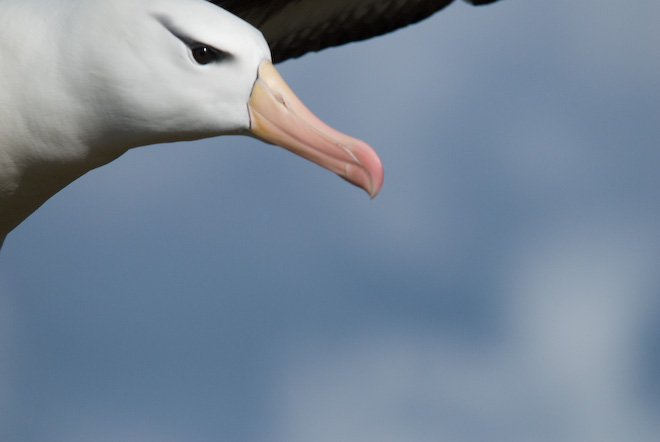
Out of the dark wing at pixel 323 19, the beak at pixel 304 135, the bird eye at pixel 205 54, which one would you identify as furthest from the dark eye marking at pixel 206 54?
the dark wing at pixel 323 19

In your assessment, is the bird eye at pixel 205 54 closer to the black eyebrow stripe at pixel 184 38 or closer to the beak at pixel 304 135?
the black eyebrow stripe at pixel 184 38

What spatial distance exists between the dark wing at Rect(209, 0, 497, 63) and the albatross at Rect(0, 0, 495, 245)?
2.22 meters

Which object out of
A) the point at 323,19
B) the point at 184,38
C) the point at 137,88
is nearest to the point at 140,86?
the point at 137,88

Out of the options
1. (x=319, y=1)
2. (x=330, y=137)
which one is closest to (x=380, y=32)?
(x=319, y=1)

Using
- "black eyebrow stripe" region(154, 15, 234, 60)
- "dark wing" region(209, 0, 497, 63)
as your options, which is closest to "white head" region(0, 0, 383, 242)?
"black eyebrow stripe" region(154, 15, 234, 60)

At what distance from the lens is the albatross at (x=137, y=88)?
8.01 feet

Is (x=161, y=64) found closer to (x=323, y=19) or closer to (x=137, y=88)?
(x=137, y=88)

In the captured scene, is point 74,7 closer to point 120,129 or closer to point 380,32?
point 120,129

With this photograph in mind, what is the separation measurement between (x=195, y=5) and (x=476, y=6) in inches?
106

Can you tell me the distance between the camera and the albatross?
2.44 m

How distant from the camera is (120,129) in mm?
2512

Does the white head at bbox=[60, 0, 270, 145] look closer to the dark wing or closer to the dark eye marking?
the dark eye marking

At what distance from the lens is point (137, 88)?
7.97 feet

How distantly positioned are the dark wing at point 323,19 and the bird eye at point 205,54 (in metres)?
2.36
